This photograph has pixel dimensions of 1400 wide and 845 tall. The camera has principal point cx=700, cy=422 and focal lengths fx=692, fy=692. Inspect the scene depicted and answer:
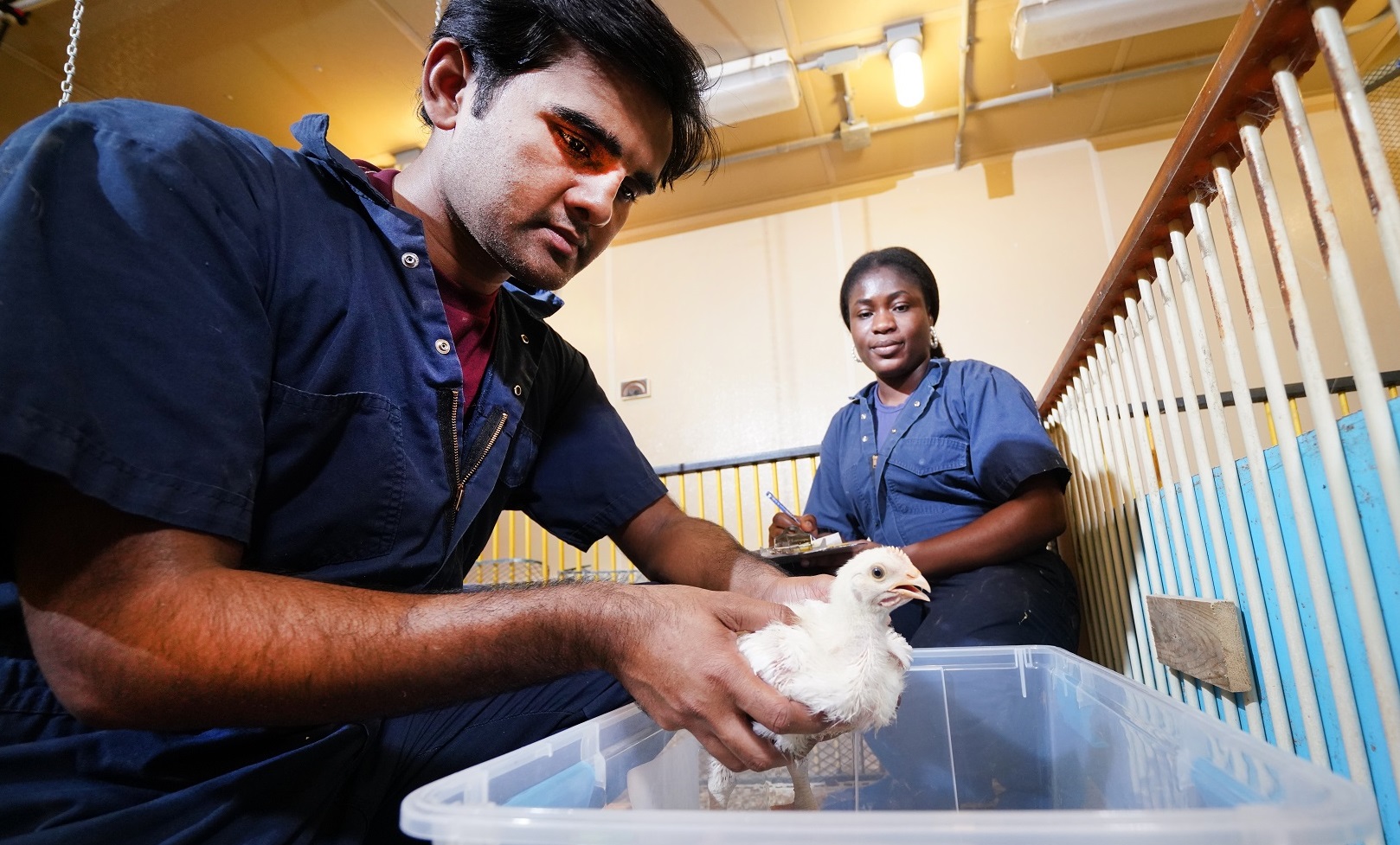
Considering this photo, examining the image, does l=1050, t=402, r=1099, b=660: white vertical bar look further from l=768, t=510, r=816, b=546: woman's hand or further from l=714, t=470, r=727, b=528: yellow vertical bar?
l=714, t=470, r=727, b=528: yellow vertical bar

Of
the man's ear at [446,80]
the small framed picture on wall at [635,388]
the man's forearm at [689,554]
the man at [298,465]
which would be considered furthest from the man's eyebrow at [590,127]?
the small framed picture on wall at [635,388]

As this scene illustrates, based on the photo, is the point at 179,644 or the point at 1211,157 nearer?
the point at 179,644

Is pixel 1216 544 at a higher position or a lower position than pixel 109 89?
lower

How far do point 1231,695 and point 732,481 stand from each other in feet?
8.56

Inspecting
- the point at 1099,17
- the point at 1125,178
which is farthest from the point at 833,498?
the point at 1125,178

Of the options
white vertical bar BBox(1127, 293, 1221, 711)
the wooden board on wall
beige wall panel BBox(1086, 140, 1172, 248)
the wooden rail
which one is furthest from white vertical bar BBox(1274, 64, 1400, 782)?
beige wall panel BBox(1086, 140, 1172, 248)

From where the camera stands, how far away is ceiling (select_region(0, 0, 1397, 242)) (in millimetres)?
2729

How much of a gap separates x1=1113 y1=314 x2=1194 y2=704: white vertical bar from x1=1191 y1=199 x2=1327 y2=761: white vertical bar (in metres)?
0.38

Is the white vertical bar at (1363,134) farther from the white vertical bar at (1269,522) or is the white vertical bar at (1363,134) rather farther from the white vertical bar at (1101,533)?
the white vertical bar at (1101,533)

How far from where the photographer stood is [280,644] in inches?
23.4

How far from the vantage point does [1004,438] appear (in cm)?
161

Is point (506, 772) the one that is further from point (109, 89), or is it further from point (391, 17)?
point (109, 89)

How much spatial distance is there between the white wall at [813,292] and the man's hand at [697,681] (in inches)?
124

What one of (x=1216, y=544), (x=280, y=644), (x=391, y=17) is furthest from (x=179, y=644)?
(x=391, y=17)
